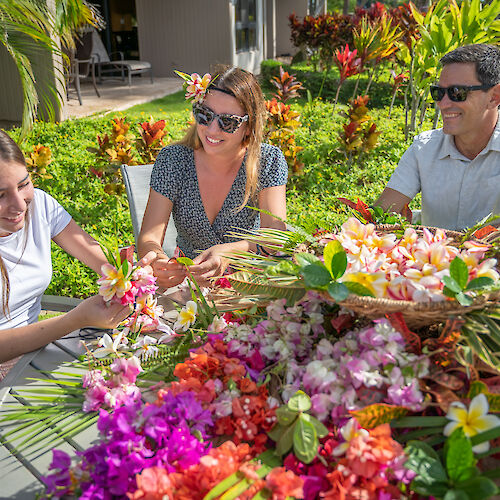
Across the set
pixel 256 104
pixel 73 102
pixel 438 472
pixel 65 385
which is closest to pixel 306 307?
pixel 438 472

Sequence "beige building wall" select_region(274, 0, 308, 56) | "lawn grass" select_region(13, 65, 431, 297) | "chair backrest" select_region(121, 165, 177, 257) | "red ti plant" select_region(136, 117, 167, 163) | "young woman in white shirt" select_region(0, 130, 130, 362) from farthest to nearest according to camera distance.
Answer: "beige building wall" select_region(274, 0, 308, 56) → "red ti plant" select_region(136, 117, 167, 163) → "lawn grass" select_region(13, 65, 431, 297) → "chair backrest" select_region(121, 165, 177, 257) → "young woman in white shirt" select_region(0, 130, 130, 362)

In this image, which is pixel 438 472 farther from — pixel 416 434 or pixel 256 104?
pixel 256 104

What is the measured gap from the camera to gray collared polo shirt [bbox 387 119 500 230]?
2520 mm

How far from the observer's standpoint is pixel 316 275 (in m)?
0.98

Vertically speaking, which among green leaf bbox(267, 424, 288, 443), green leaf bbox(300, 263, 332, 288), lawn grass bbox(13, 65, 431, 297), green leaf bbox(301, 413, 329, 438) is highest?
green leaf bbox(300, 263, 332, 288)

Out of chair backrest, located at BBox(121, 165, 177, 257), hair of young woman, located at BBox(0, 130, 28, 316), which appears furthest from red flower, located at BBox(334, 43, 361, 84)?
hair of young woman, located at BBox(0, 130, 28, 316)

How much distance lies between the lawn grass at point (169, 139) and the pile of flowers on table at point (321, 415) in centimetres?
204

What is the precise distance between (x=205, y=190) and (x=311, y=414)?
180cm

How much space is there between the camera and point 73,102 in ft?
32.8

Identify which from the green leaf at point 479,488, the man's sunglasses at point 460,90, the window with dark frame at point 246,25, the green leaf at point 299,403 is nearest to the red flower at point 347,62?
the man's sunglasses at point 460,90

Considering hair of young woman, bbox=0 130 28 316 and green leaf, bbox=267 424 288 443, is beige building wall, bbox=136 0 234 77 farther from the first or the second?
green leaf, bbox=267 424 288 443

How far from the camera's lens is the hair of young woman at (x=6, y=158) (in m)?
1.61

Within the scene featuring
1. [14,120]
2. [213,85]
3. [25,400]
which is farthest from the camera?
[14,120]

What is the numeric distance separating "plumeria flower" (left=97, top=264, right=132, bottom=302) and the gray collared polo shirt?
1.79 m
